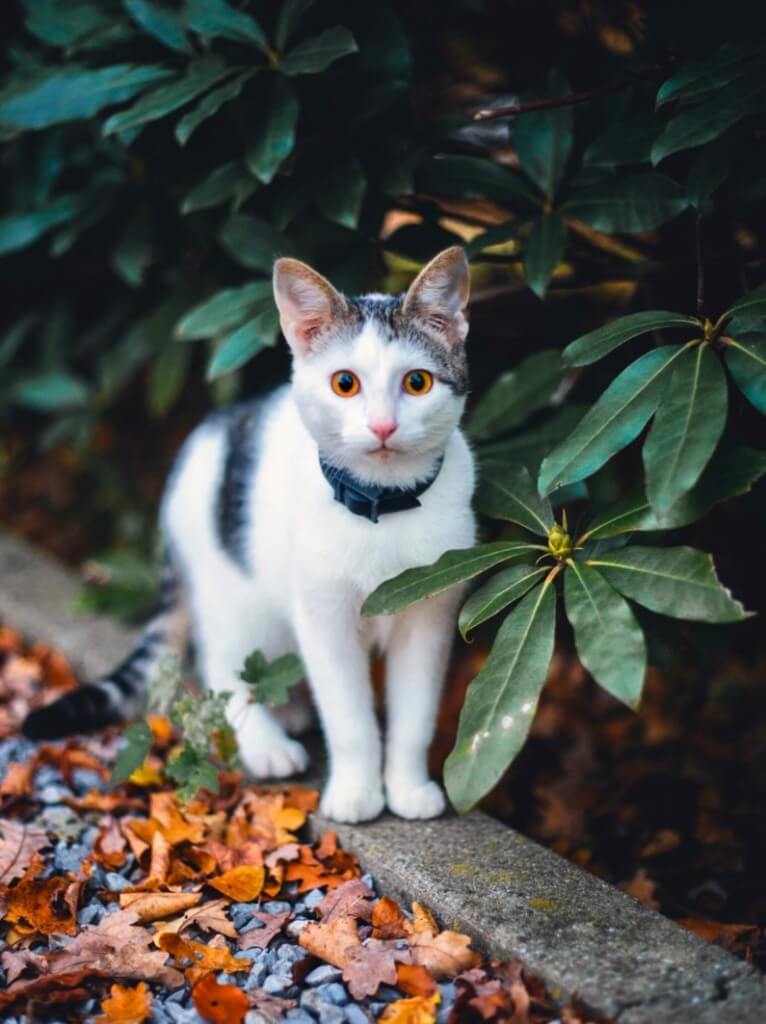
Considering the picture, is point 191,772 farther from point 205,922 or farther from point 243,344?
point 243,344

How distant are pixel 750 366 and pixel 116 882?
5.46 feet

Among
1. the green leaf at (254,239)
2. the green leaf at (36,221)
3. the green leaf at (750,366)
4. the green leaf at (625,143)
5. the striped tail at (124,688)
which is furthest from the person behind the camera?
the green leaf at (36,221)

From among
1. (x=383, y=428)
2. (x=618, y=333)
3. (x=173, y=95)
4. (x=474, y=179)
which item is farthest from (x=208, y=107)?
(x=618, y=333)

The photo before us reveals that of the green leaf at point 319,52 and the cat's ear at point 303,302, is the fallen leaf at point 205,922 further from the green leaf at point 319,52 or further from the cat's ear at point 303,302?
the green leaf at point 319,52

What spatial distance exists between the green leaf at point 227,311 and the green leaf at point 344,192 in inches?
10.8

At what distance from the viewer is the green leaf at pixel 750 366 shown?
1.64 meters

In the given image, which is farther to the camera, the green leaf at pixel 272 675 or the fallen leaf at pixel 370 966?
the green leaf at pixel 272 675

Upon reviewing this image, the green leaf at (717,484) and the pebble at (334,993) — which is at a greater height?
→ the green leaf at (717,484)

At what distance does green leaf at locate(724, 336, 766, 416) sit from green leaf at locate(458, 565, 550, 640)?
0.49 meters

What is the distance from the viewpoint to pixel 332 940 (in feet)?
5.91

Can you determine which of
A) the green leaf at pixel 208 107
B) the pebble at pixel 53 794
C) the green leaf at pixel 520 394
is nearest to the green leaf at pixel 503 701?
the green leaf at pixel 520 394

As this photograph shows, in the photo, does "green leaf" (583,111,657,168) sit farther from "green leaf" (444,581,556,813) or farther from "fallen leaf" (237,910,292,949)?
"fallen leaf" (237,910,292,949)

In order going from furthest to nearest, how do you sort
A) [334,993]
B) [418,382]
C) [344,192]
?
1. [344,192]
2. [418,382]
3. [334,993]

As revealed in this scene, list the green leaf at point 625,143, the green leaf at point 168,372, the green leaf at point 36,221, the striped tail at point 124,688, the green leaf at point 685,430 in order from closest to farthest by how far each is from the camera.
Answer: the green leaf at point 685,430
the green leaf at point 625,143
the striped tail at point 124,688
the green leaf at point 36,221
the green leaf at point 168,372
